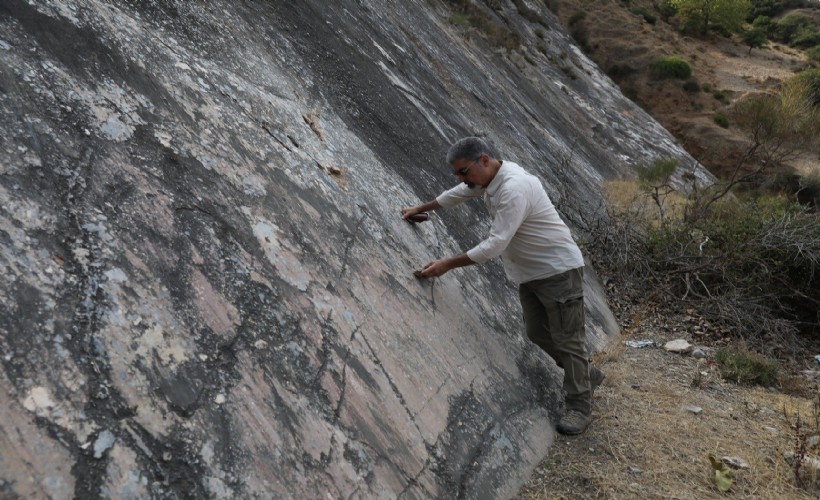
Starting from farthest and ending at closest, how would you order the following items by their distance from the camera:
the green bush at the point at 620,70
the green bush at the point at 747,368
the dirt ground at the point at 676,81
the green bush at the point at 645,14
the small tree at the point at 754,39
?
the small tree at the point at 754,39 < the green bush at the point at 645,14 < the green bush at the point at 620,70 < the dirt ground at the point at 676,81 < the green bush at the point at 747,368

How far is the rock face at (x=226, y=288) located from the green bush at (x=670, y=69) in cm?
2234

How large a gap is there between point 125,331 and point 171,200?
0.61m

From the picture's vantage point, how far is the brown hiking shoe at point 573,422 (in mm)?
3205

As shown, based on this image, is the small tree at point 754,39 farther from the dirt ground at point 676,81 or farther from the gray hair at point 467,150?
the gray hair at point 467,150

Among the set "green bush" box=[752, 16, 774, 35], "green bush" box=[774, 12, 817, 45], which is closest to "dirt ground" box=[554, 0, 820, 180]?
"green bush" box=[752, 16, 774, 35]

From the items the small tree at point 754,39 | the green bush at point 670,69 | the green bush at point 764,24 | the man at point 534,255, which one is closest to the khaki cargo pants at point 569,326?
the man at point 534,255

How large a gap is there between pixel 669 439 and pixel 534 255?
1224 millimetres

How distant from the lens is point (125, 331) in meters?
1.79

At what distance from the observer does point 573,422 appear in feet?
10.6

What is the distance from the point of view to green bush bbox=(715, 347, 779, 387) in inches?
169

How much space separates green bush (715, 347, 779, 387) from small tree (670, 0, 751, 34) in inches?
1248

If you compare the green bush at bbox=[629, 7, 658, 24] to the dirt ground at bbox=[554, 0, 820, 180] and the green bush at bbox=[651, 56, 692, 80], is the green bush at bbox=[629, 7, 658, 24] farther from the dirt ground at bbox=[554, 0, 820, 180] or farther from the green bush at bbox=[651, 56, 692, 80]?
the green bush at bbox=[651, 56, 692, 80]

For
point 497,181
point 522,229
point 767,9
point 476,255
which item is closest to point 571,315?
point 522,229

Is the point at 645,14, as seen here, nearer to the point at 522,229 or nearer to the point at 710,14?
the point at 710,14
